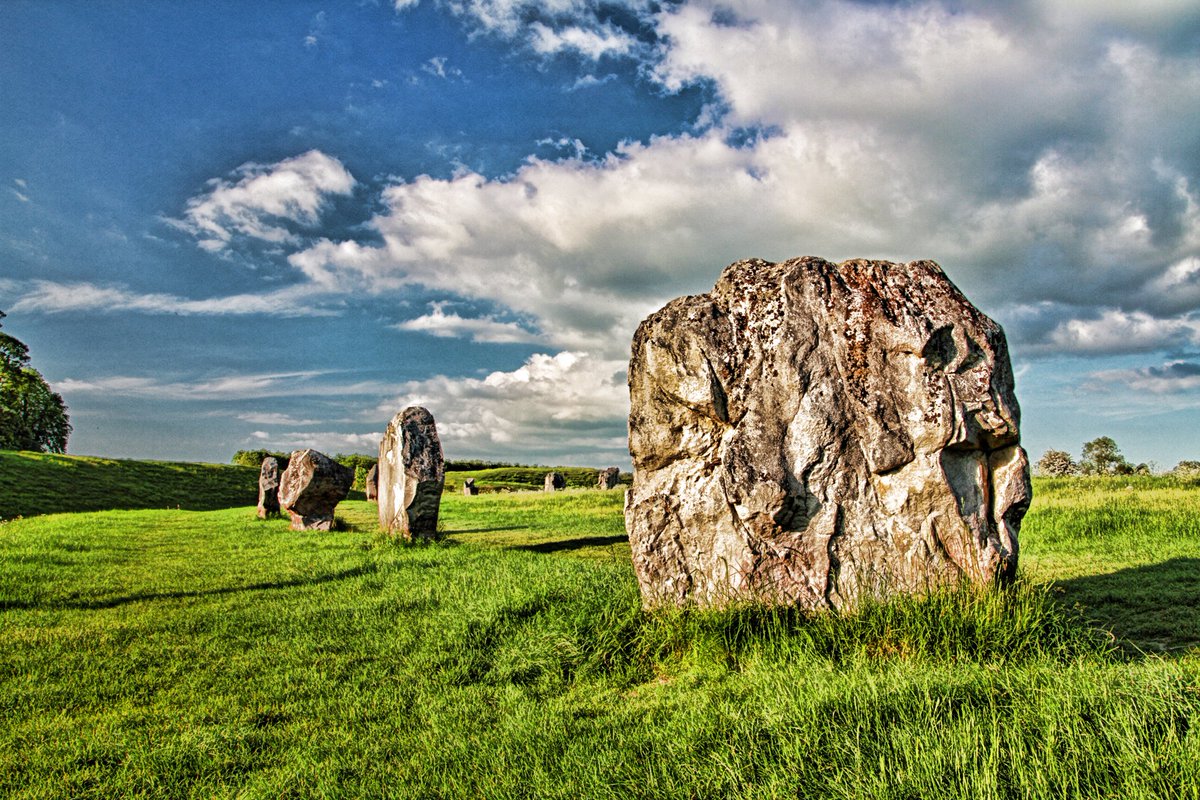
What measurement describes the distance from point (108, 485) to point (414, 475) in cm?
3510

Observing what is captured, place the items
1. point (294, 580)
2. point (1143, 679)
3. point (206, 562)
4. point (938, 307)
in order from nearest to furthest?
point (1143, 679) → point (938, 307) → point (294, 580) → point (206, 562)

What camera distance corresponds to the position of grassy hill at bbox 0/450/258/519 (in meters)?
32.9

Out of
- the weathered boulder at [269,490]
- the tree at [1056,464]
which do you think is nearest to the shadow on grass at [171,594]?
the weathered boulder at [269,490]

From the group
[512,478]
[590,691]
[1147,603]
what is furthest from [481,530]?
[512,478]

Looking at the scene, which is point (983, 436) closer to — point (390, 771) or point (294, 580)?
point (390, 771)

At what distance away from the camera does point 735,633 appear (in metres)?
5.99

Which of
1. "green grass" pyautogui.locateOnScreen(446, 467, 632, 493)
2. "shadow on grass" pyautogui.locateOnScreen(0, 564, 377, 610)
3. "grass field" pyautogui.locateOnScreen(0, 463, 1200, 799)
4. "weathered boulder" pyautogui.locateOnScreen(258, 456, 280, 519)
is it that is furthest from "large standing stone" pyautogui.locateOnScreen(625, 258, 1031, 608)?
"green grass" pyautogui.locateOnScreen(446, 467, 632, 493)

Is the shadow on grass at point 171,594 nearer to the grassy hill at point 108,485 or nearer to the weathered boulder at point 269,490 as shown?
the weathered boulder at point 269,490

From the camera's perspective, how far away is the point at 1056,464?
3991 cm

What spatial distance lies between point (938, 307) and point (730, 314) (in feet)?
6.25

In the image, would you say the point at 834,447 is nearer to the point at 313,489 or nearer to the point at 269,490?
the point at 313,489

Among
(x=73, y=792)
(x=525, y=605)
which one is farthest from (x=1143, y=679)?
(x=73, y=792)

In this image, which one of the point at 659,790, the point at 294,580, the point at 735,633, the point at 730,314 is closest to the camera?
the point at 659,790

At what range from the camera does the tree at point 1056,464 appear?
125ft
